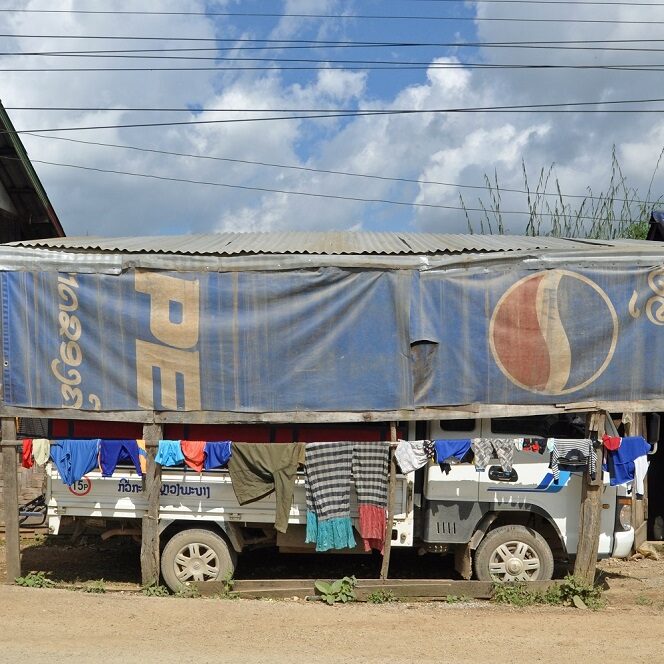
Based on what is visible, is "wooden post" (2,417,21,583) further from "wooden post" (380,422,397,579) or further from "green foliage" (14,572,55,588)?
"wooden post" (380,422,397,579)

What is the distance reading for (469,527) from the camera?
8320mm

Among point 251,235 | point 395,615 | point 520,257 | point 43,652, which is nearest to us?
point 43,652

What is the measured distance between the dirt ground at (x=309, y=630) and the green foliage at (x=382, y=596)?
0.15 metres

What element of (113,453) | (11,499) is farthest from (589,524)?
(11,499)

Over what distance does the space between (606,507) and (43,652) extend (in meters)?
5.93

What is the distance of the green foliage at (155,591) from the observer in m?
8.47

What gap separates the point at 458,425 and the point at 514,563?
5.29 feet

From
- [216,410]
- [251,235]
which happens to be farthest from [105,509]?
[251,235]

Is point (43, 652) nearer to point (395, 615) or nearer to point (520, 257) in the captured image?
point (395, 615)

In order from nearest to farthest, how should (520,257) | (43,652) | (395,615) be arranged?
(43,652)
(395,615)
(520,257)

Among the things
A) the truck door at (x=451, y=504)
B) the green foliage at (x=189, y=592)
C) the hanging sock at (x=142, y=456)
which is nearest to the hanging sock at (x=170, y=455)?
the hanging sock at (x=142, y=456)

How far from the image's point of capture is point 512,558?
27.6 ft

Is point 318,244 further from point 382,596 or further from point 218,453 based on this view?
point 382,596

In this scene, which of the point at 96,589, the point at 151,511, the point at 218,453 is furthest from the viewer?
the point at 96,589
